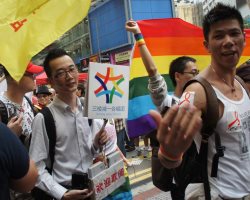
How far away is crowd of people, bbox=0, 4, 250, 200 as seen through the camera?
1.55m

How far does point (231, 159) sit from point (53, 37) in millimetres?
1508

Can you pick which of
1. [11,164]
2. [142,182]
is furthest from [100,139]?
[142,182]

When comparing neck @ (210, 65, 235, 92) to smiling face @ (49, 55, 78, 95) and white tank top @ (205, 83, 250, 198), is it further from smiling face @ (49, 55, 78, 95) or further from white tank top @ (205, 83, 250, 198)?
smiling face @ (49, 55, 78, 95)

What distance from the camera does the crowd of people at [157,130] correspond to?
5.09ft

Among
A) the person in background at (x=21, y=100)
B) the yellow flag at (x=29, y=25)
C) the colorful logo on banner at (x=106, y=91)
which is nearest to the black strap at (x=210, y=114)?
the colorful logo on banner at (x=106, y=91)

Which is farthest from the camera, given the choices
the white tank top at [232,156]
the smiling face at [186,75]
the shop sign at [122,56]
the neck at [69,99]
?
the shop sign at [122,56]

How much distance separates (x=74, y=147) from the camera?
2434 millimetres

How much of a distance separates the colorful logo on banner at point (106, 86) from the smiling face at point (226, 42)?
835 mm

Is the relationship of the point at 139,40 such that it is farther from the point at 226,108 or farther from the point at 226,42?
the point at 226,108

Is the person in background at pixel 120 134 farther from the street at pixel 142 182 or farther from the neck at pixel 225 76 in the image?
the neck at pixel 225 76

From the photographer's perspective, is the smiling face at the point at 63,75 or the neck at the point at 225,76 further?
the smiling face at the point at 63,75

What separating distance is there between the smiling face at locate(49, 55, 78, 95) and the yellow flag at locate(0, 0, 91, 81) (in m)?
0.17

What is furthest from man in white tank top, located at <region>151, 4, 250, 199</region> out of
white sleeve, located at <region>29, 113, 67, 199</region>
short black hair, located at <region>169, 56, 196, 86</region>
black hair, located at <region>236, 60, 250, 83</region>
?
short black hair, located at <region>169, 56, 196, 86</region>

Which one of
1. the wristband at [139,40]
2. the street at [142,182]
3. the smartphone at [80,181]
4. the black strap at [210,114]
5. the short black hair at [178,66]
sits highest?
the wristband at [139,40]
